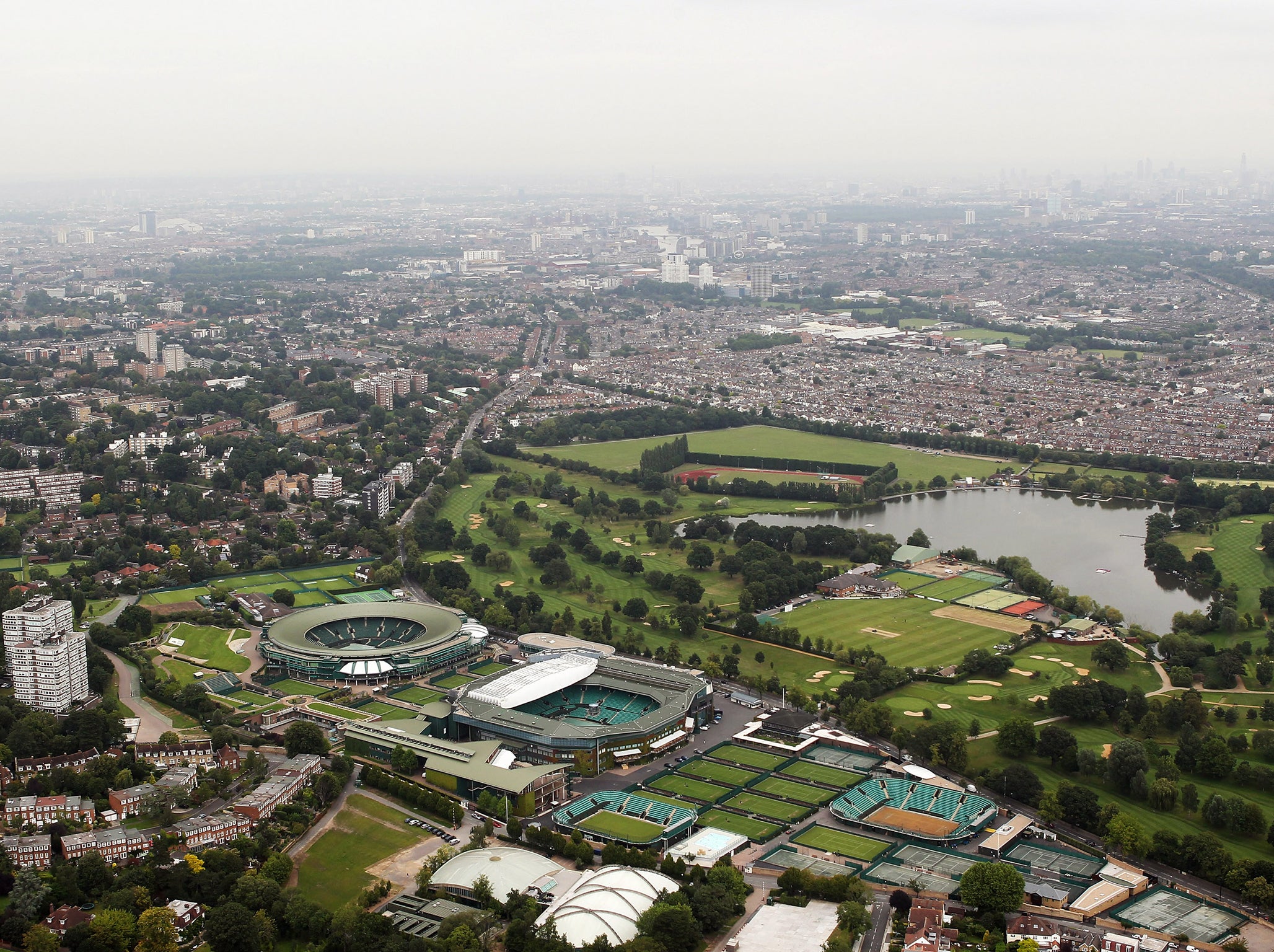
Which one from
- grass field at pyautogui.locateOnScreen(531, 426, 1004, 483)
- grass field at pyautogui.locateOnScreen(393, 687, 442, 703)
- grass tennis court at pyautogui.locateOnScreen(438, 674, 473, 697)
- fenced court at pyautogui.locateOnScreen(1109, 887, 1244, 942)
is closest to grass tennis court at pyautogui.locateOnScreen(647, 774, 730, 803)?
grass field at pyautogui.locateOnScreen(393, 687, 442, 703)

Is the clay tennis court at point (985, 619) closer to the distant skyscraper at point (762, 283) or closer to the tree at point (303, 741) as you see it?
the tree at point (303, 741)

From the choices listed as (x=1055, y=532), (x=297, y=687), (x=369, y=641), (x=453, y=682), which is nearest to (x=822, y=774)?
(x=453, y=682)

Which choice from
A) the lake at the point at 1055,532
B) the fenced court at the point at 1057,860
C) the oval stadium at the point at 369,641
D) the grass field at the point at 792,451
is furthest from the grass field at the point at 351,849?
the grass field at the point at 792,451

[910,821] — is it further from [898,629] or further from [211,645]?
[211,645]

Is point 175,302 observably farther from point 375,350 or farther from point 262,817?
point 262,817

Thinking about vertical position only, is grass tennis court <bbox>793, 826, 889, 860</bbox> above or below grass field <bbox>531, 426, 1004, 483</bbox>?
below

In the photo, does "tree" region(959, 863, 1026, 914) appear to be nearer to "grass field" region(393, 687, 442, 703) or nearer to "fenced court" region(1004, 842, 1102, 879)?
"fenced court" region(1004, 842, 1102, 879)

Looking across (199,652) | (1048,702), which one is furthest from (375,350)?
(1048,702)
